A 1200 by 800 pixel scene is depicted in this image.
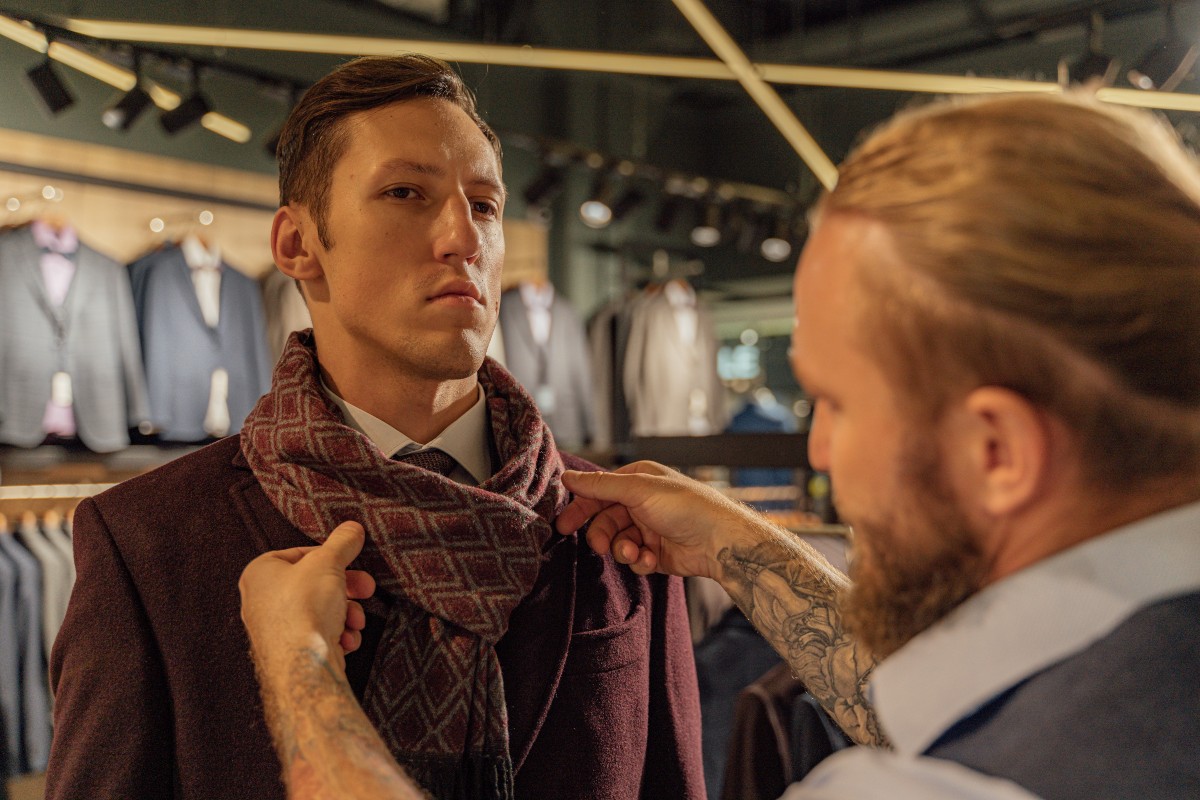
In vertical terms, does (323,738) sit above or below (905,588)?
below

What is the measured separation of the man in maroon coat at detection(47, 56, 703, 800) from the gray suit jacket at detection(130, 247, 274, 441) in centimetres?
322

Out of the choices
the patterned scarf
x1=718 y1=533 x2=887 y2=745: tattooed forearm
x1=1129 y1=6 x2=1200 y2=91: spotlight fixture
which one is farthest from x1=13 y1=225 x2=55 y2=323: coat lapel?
x1=1129 y1=6 x2=1200 y2=91: spotlight fixture

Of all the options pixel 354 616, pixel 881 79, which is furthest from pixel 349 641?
pixel 881 79

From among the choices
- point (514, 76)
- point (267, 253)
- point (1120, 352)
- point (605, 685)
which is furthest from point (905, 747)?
point (514, 76)

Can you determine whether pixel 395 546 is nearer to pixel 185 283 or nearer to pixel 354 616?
pixel 354 616

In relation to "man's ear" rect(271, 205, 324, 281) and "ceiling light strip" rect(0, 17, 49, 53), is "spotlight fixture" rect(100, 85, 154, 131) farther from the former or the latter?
"man's ear" rect(271, 205, 324, 281)

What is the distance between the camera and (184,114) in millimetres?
3969

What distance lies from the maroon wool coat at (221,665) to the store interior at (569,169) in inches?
30.8

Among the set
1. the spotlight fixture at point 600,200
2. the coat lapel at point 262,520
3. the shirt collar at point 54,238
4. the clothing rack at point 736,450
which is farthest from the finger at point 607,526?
the spotlight fixture at point 600,200

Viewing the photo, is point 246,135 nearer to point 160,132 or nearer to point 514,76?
point 160,132

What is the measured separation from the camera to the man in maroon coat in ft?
3.43

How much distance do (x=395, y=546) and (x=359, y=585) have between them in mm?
61

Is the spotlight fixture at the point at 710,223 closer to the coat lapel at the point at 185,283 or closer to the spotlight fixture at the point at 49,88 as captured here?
the coat lapel at the point at 185,283

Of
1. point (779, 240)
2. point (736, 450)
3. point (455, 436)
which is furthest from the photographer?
point (779, 240)
